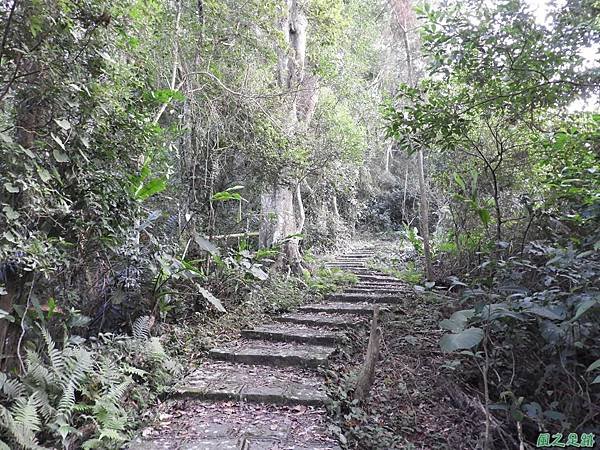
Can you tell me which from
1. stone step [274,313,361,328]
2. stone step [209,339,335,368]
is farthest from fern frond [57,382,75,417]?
stone step [274,313,361,328]

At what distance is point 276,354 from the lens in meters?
3.99

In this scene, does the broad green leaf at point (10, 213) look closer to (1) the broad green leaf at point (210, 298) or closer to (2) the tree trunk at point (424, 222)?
(1) the broad green leaf at point (210, 298)

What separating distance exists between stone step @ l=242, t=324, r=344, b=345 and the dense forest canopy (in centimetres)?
52

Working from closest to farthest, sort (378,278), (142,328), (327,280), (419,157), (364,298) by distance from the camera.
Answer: (142,328) → (364,298) → (419,157) → (327,280) → (378,278)

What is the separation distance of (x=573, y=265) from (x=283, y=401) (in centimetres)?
241

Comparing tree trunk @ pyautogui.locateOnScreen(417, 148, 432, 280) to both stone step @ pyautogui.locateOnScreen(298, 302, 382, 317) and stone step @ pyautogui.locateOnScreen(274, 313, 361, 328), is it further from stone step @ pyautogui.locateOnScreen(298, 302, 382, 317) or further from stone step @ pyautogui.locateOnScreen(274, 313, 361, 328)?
stone step @ pyautogui.locateOnScreen(274, 313, 361, 328)

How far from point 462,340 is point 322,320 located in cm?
243

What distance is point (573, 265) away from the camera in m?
2.92

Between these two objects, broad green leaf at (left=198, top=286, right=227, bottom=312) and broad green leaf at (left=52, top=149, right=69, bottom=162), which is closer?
broad green leaf at (left=52, top=149, right=69, bottom=162)

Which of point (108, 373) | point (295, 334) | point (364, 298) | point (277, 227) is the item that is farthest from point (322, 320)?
point (108, 373)

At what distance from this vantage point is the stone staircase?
2764 mm

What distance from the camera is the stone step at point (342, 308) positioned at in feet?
17.6

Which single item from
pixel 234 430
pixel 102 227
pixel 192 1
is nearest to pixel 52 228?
pixel 102 227

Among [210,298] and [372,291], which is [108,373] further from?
[372,291]
